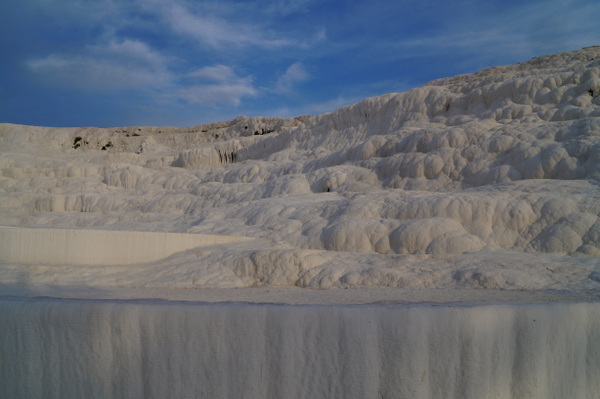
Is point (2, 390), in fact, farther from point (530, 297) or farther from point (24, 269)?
point (530, 297)

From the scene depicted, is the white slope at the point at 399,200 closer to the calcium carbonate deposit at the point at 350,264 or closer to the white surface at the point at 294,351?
the calcium carbonate deposit at the point at 350,264

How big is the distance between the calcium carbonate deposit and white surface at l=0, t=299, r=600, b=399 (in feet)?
0.05

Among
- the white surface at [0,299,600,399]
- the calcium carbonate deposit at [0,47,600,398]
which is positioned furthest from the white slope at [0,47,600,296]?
the white surface at [0,299,600,399]

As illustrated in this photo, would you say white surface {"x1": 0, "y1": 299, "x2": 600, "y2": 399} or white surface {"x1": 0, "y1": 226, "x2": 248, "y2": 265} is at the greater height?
white surface {"x1": 0, "y1": 226, "x2": 248, "y2": 265}

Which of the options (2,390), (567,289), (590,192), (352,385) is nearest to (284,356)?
(352,385)

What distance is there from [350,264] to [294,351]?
521 centimetres

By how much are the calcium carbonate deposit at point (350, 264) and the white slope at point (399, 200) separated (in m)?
0.06

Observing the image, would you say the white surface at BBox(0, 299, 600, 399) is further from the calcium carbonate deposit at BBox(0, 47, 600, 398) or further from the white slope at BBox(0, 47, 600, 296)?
the white slope at BBox(0, 47, 600, 296)

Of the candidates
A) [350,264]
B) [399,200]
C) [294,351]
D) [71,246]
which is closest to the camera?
[294,351]

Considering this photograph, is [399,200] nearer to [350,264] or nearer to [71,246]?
[350,264]

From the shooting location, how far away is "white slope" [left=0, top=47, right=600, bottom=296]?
837 centimetres

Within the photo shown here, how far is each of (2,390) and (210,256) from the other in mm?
5887

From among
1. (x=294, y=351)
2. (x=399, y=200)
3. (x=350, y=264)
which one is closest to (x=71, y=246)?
(x=350, y=264)

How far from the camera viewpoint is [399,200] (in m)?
11.1
